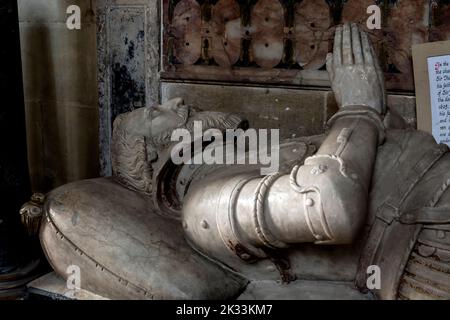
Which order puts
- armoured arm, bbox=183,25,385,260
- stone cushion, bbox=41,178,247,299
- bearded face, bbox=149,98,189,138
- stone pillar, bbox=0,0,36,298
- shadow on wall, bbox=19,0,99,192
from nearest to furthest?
armoured arm, bbox=183,25,385,260
stone cushion, bbox=41,178,247,299
bearded face, bbox=149,98,189,138
stone pillar, bbox=0,0,36,298
shadow on wall, bbox=19,0,99,192

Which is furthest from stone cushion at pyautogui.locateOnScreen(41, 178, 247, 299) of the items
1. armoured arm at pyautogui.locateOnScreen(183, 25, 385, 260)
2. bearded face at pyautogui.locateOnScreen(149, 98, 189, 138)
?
bearded face at pyautogui.locateOnScreen(149, 98, 189, 138)

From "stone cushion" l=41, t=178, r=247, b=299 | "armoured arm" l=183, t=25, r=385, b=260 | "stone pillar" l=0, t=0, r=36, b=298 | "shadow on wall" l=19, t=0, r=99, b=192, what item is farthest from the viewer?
"shadow on wall" l=19, t=0, r=99, b=192

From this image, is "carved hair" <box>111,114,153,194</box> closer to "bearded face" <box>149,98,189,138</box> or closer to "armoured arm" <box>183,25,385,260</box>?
"bearded face" <box>149,98,189,138</box>

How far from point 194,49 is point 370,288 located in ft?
5.76

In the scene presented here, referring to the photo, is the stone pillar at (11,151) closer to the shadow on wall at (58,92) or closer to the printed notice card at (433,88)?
the shadow on wall at (58,92)

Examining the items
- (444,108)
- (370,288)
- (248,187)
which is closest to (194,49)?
(444,108)

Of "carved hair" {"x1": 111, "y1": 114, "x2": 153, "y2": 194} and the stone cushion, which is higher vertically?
"carved hair" {"x1": 111, "y1": 114, "x2": 153, "y2": 194}

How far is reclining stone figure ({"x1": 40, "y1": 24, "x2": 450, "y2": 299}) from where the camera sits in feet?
7.14

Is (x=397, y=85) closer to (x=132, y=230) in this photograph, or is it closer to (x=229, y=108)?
(x=229, y=108)

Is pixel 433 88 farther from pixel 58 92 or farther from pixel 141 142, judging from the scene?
pixel 58 92

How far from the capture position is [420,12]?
312cm

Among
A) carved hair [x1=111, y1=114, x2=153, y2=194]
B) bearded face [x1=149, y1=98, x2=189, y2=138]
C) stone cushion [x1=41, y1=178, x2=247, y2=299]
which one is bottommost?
stone cushion [x1=41, y1=178, x2=247, y2=299]

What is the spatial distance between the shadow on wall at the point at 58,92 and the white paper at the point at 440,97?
5.98 feet

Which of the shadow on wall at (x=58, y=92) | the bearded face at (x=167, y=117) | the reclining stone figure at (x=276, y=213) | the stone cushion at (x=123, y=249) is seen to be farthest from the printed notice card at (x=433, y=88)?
the shadow on wall at (x=58, y=92)
